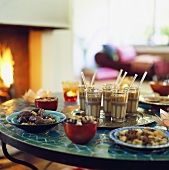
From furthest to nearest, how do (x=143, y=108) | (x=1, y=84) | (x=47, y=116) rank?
(x=1, y=84) < (x=143, y=108) < (x=47, y=116)

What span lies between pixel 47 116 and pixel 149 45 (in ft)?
14.6

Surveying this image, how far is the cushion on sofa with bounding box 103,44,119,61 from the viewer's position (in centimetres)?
525

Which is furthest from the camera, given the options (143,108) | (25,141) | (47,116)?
(143,108)

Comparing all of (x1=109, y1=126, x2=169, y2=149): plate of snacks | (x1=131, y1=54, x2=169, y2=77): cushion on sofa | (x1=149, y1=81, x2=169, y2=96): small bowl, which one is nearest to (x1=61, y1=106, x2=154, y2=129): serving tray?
(x1=109, y1=126, x2=169, y2=149): plate of snacks

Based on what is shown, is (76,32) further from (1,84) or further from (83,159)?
(83,159)

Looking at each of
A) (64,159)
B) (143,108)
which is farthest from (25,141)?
(143,108)

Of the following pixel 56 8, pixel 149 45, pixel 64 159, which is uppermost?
pixel 56 8

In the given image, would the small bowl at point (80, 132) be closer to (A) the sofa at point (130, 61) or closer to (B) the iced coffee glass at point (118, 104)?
(B) the iced coffee glass at point (118, 104)

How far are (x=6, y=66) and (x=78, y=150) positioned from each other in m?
2.48

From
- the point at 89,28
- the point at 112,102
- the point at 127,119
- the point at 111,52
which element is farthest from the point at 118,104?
the point at 89,28

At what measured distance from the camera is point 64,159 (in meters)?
1.09

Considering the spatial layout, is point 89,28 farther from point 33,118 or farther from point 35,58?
point 33,118

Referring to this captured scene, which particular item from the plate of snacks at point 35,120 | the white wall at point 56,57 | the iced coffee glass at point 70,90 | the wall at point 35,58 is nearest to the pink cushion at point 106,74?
the white wall at point 56,57

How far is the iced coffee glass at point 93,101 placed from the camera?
150cm
